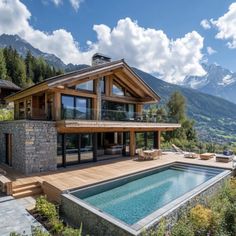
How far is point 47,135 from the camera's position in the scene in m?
12.8

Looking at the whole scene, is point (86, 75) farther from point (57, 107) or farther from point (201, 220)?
point (201, 220)

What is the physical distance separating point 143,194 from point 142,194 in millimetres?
45

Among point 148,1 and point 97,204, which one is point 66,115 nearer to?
point 97,204

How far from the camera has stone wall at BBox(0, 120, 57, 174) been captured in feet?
39.5

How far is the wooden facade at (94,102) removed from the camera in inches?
538

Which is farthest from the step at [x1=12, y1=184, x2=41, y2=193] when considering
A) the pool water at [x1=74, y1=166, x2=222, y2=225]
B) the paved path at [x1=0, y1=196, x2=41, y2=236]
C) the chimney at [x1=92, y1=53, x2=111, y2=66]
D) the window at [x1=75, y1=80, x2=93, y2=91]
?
the chimney at [x1=92, y1=53, x2=111, y2=66]

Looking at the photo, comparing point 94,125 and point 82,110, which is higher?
point 82,110

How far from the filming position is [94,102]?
55.5 ft

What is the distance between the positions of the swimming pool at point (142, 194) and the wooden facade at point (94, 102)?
14.5 feet

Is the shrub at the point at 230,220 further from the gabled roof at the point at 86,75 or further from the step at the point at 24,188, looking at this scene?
the gabled roof at the point at 86,75

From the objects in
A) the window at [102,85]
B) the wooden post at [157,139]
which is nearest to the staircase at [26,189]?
the window at [102,85]

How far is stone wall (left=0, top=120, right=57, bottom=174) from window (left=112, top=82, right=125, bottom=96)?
743 centimetres

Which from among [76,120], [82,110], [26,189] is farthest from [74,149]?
[26,189]

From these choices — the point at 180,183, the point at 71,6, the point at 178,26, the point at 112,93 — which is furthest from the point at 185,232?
the point at 178,26
